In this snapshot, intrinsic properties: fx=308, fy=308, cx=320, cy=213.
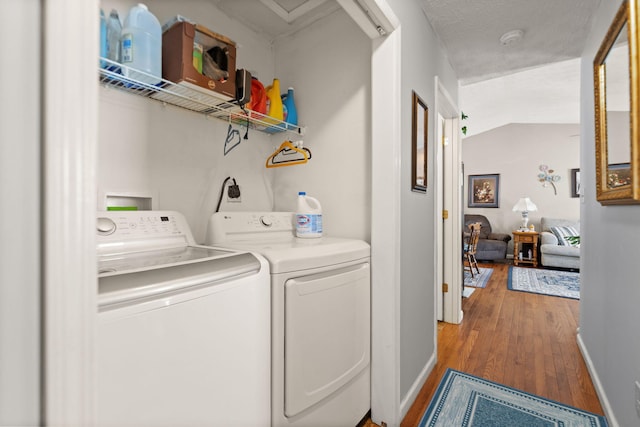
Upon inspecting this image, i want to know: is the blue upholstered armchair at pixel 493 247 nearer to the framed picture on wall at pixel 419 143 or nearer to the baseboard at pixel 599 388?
the baseboard at pixel 599 388

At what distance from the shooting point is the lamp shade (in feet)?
19.8

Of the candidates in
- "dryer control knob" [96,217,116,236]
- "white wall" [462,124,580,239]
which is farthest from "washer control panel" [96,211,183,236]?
"white wall" [462,124,580,239]

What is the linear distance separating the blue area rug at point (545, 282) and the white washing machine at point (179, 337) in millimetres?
4291

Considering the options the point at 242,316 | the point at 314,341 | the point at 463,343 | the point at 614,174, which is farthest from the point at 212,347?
the point at 463,343

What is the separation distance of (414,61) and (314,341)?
1597 mm

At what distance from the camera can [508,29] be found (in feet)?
6.98

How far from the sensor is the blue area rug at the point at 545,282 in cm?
404

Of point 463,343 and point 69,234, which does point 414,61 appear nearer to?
point 69,234

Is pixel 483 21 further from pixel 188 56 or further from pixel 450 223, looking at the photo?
pixel 188 56

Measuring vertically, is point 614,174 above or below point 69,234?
above

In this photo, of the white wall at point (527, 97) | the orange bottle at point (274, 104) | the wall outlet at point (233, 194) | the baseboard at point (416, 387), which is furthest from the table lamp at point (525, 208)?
the wall outlet at point (233, 194)

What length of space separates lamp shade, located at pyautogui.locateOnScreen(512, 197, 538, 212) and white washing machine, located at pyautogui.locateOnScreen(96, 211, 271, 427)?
6.51 metres

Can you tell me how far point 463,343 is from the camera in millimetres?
2525
